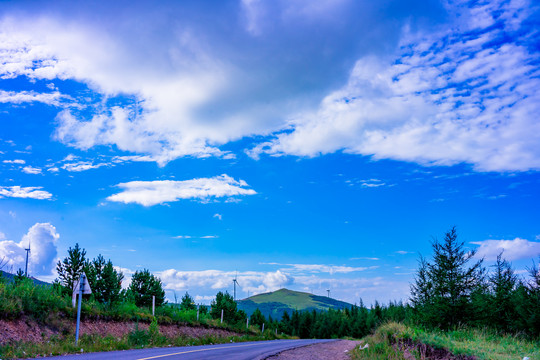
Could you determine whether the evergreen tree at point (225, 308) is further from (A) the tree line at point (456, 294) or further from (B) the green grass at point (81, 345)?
(B) the green grass at point (81, 345)

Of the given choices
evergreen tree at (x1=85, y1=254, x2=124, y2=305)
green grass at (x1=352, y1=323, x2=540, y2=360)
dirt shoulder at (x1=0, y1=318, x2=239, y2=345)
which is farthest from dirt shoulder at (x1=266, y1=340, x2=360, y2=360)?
evergreen tree at (x1=85, y1=254, x2=124, y2=305)

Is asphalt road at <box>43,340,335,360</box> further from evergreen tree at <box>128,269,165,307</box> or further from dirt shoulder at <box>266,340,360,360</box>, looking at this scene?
evergreen tree at <box>128,269,165,307</box>

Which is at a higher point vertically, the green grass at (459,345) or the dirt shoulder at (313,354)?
the green grass at (459,345)

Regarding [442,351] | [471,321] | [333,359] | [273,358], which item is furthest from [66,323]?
[471,321]

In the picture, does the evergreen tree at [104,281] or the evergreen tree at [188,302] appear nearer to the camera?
the evergreen tree at [104,281]

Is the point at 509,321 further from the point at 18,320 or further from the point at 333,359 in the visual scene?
the point at 18,320

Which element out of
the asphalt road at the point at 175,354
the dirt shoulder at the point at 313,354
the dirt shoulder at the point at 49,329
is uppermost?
the dirt shoulder at the point at 49,329

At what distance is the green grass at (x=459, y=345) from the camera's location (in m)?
13.1

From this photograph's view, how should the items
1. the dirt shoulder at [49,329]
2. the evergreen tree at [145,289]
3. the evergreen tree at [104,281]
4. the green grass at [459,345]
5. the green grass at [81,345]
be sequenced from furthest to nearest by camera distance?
the evergreen tree at [145,289]
the evergreen tree at [104,281]
the dirt shoulder at [49,329]
the green grass at [81,345]
the green grass at [459,345]

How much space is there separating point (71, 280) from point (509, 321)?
29322 mm

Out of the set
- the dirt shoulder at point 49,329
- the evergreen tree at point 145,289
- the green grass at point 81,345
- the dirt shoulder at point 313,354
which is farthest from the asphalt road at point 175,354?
the evergreen tree at point 145,289

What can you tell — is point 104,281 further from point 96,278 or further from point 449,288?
point 449,288

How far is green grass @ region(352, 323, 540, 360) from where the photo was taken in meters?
13.1

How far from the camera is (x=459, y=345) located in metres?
14.4
